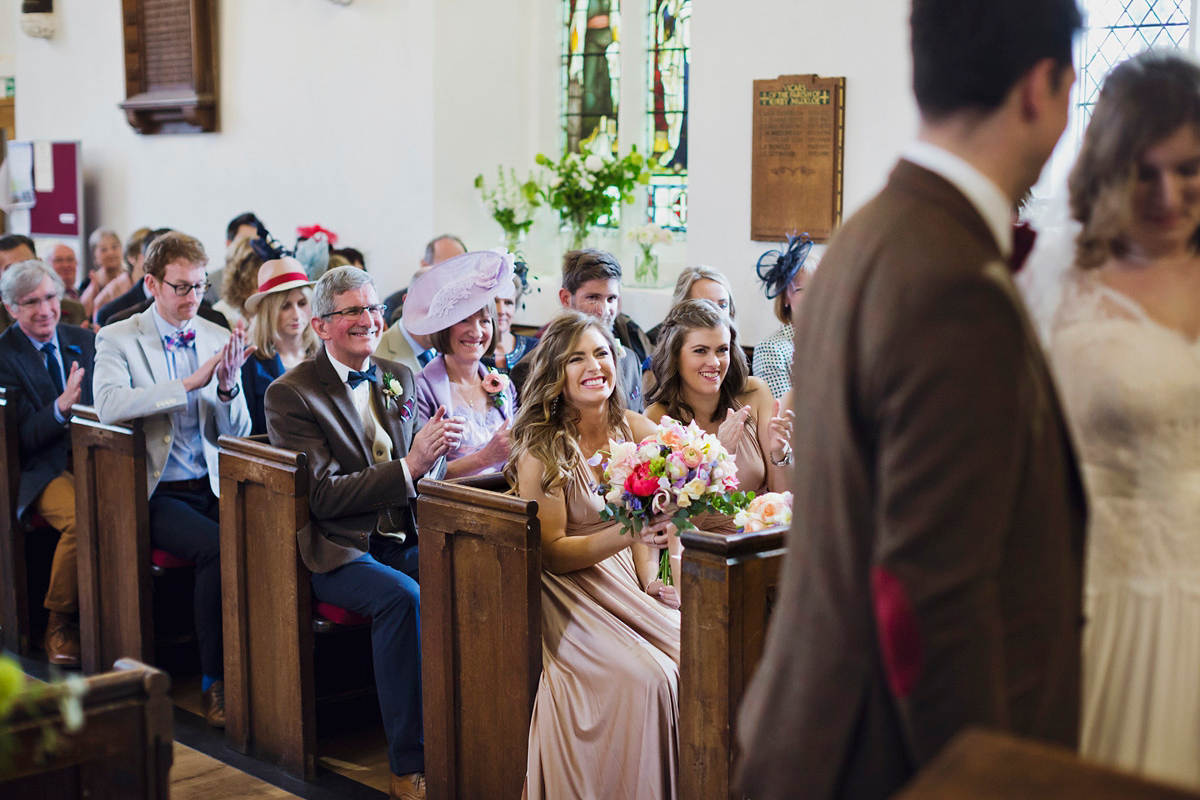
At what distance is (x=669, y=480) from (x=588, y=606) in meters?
0.45

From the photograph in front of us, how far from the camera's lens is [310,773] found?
402 centimetres

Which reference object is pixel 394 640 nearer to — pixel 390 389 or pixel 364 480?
pixel 364 480

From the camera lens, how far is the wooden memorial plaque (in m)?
5.93

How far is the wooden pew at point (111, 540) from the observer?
452cm

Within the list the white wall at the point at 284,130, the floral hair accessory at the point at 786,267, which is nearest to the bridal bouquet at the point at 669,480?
the floral hair accessory at the point at 786,267

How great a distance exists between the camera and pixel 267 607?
161 inches

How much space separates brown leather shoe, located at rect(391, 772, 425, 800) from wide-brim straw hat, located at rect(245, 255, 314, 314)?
2.07 m

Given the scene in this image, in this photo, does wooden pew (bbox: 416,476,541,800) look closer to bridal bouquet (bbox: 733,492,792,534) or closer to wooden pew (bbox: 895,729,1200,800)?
bridal bouquet (bbox: 733,492,792,534)

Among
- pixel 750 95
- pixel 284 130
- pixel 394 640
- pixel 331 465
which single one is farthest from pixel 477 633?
pixel 284 130

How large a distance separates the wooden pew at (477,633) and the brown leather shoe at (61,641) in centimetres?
218

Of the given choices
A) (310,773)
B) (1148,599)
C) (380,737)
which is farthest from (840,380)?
(380,737)

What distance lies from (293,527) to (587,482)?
3.18 feet

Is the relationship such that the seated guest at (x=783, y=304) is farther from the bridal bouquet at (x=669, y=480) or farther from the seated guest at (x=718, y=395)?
the bridal bouquet at (x=669, y=480)

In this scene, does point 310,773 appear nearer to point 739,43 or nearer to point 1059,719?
point 1059,719
